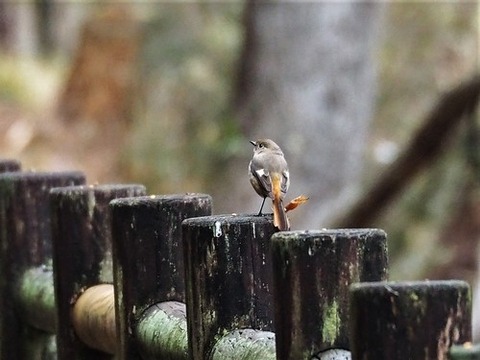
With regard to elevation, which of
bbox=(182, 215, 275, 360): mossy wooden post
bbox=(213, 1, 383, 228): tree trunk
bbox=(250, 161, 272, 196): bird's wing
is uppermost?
bbox=(213, 1, 383, 228): tree trunk

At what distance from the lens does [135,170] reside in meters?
11.4

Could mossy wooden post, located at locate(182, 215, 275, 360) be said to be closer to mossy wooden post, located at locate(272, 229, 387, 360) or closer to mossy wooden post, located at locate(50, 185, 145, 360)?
mossy wooden post, located at locate(272, 229, 387, 360)

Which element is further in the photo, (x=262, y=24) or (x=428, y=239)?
(x=428, y=239)

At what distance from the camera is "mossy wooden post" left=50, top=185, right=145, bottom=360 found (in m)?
2.35

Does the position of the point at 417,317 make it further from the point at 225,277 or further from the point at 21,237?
the point at 21,237

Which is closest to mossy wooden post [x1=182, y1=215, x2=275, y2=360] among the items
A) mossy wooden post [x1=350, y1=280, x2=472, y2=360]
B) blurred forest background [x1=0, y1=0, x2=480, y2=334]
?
mossy wooden post [x1=350, y1=280, x2=472, y2=360]

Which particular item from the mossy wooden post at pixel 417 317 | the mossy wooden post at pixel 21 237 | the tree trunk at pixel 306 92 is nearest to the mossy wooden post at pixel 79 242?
the mossy wooden post at pixel 21 237

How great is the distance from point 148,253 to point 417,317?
0.89 meters

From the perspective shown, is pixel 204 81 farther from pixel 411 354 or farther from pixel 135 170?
pixel 411 354

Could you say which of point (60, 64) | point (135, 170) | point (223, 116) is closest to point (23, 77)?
point (60, 64)

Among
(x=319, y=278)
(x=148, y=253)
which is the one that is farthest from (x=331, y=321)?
(x=148, y=253)

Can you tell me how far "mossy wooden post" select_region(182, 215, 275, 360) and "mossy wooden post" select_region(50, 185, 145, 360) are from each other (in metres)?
0.69

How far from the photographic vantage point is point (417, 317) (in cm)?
115

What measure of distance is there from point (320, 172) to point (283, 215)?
6.61 metres
